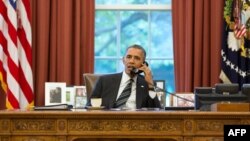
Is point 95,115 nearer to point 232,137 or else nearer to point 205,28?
point 232,137

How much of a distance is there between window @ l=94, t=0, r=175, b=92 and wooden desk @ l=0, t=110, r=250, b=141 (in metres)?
2.88

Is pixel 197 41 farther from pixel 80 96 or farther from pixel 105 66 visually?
pixel 80 96

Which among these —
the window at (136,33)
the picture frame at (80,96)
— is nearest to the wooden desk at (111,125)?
the picture frame at (80,96)

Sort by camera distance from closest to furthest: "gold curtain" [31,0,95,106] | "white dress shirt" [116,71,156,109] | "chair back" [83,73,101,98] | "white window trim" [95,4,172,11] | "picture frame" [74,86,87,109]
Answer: "white dress shirt" [116,71,156,109] → "chair back" [83,73,101,98] → "picture frame" [74,86,87,109] → "gold curtain" [31,0,95,106] → "white window trim" [95,4,172,11]

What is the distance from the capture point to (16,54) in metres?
6.03

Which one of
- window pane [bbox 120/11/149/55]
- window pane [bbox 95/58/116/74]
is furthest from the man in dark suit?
window pane [bbox 120/11/149/55]

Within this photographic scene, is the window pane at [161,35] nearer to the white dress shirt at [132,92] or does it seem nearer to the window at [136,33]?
the window at [136,33]

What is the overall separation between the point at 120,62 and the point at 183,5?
107cm

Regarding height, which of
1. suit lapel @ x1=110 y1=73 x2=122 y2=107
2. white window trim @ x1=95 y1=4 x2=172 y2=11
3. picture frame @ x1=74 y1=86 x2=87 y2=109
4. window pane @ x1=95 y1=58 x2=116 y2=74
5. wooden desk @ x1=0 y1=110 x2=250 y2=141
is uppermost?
white window trim @ x1=95 y1=4 x2=172 y2=11

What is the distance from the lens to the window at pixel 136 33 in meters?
6.79

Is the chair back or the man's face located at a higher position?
the man's face

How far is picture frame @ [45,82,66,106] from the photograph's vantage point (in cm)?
603

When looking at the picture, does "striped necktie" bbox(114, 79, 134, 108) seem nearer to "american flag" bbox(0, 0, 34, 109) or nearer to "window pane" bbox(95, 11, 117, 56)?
"american flag" bbox(0, 0, 34, 109)

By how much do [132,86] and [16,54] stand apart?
163 cm
